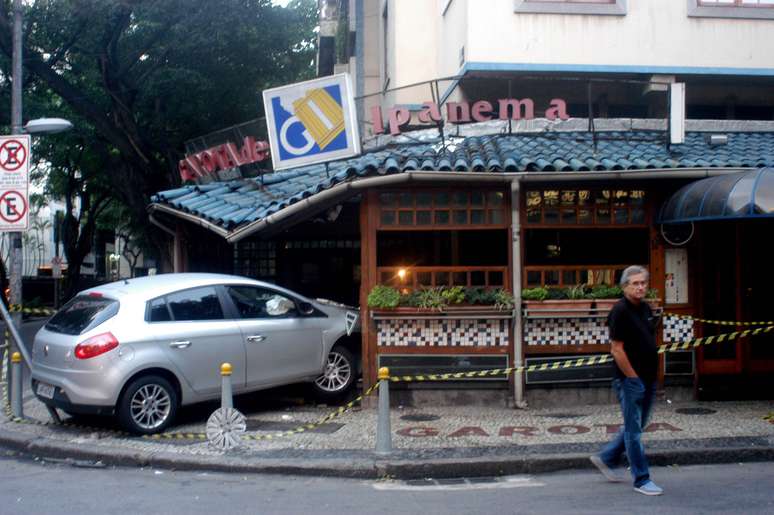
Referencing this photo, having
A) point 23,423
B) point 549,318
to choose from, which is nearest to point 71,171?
point 23,423

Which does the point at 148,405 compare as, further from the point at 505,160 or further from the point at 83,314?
the point at 505,160

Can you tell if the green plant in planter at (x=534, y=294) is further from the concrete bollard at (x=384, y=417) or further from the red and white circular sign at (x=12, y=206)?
the red and white circular sign at (x=12, y=206)

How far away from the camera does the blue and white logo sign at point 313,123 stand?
36.2 feet

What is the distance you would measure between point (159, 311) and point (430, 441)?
3.39 meters

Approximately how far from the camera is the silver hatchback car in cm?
891

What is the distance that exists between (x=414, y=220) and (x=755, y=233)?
4.60m

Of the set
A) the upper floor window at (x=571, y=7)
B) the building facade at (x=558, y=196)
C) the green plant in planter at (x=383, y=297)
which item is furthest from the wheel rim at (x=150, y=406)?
the upper floor window at (x=571, y=7)

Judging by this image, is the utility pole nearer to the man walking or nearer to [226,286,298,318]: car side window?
[226,286,298,318]: car side window

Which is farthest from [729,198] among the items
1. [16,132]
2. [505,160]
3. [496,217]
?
[16,132]

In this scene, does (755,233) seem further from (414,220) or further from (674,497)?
(674,497)

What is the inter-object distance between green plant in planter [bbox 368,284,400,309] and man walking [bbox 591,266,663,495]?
12.6ft

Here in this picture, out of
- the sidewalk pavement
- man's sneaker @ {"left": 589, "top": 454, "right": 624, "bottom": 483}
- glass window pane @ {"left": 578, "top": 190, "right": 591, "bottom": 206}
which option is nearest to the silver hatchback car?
the sidewalk pavement

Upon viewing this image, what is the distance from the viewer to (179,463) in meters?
8.09

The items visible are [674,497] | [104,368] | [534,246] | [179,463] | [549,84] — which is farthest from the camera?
[549,84]
